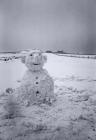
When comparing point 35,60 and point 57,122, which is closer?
point 57,122

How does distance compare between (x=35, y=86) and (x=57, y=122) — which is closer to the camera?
(x=57, y=122)

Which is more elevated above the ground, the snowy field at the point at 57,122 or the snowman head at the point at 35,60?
the snowman head at the point at 35,60

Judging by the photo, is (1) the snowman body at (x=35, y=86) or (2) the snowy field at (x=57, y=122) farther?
(1) the snowman body at (x=35, y=86)

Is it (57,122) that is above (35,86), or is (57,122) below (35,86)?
below

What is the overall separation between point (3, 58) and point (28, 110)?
4659 mm

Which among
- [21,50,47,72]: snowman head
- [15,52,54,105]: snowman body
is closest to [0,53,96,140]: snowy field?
[15,52,54,105]: snowman body

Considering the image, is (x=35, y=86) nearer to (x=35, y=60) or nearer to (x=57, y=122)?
(x=35, y=60)

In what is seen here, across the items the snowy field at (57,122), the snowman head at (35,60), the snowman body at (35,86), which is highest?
the snowman head at (35,60)

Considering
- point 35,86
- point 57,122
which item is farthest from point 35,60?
point 57,122

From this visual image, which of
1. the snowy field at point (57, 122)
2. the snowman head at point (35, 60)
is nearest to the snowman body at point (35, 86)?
the snowman head at point (35, 60)

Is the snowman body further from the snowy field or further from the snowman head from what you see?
the snowy field

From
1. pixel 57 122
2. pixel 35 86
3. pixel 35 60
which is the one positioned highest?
pixel 35 60

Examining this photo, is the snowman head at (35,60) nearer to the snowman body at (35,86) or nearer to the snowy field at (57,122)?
the snowman body at (35,86)

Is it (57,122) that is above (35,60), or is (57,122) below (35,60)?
below
